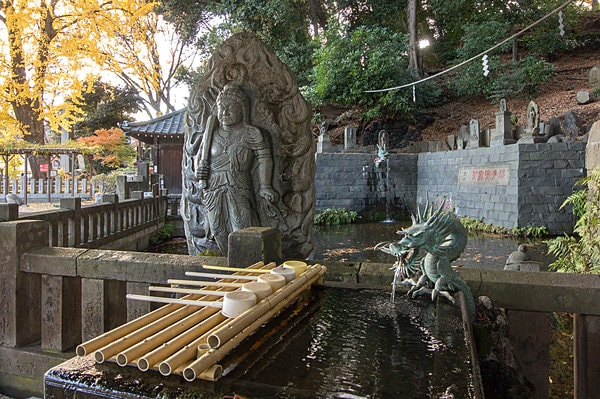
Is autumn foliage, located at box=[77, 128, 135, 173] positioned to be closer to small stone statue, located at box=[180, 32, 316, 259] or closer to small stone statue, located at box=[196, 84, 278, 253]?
small stone statue, located at box=[180, 32, 316, 259]

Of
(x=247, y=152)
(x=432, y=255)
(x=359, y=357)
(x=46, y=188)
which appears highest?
(x=247, y=152)

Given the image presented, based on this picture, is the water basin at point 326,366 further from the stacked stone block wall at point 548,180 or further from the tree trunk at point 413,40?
the tree trunk at point 413,40

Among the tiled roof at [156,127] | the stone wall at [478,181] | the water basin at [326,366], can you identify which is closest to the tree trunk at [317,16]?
the stone wall at [478,181]

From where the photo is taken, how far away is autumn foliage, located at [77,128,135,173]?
21906 mm

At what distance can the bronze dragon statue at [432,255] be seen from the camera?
2264mm

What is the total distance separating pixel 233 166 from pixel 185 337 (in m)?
3.16

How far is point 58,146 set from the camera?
14.6m

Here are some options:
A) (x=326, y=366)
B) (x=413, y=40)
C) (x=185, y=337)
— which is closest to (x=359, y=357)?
(x=326, y=366)

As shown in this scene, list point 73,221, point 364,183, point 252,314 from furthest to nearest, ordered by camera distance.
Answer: point 364,183 < point 73,221 < point 252,314

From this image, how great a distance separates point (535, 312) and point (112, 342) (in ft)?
8.06

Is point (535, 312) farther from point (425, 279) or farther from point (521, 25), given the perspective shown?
point (521, 25)

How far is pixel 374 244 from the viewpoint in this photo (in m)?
11.2

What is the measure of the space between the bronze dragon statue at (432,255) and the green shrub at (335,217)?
42.9ft

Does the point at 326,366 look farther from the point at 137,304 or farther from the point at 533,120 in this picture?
the point at 533,120
